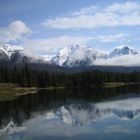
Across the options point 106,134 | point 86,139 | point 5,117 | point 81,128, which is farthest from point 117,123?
point 5,117

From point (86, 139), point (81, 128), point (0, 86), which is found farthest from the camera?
point (0, 86)

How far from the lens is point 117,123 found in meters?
56.6

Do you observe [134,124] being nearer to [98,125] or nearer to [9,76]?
[98,125]

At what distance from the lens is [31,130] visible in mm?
53531

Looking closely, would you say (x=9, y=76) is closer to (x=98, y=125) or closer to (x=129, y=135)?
(x=98, y=125)

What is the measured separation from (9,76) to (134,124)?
145045 mm

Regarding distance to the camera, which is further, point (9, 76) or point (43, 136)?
point (9, 76)

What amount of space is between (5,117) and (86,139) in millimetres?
35796

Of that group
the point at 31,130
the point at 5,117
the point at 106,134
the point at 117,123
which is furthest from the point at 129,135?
the point at 5,117

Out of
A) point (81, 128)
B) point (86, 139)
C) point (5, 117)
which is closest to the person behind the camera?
point (86, 139)

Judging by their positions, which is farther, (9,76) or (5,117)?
(9,76)

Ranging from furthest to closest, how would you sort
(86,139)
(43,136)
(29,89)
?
(29,89) < (43,136) < (86,139)

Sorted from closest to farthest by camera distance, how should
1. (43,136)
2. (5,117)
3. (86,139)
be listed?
1. (86,139)
2. (43,136)
3. (5,117)

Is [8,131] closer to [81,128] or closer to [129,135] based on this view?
[81,128]
